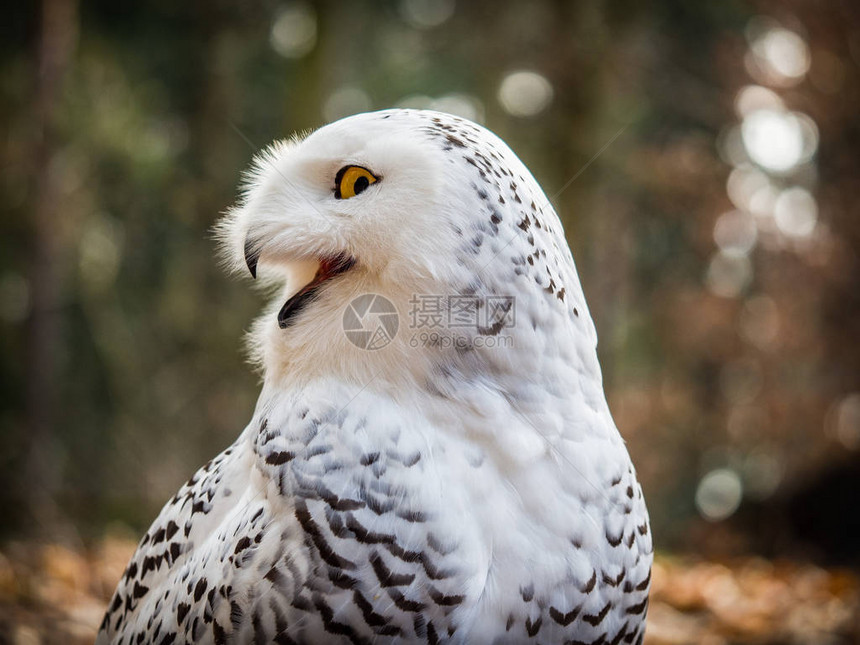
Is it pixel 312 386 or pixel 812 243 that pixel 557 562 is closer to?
pixel 312 386

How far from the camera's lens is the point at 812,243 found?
3854 millimetres

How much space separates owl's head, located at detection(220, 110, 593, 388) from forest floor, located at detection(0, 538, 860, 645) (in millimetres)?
1611

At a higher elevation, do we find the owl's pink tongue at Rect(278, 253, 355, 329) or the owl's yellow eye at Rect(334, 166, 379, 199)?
the owl's yellow eye at Rect(334, 166, 379, 199)

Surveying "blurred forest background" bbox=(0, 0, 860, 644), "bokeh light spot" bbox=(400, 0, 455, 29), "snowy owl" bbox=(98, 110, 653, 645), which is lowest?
"snowy owl" bbox=(98, 110, 653, 645)

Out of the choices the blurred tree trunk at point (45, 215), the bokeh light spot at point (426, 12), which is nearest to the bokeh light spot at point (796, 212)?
the bokeh light spot at point (426, 12)

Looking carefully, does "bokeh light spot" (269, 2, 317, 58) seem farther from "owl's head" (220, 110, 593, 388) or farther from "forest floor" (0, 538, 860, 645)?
"owl's head" (220, 110, 593, 388)

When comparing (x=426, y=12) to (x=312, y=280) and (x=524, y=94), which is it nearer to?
(x=524, y=94)

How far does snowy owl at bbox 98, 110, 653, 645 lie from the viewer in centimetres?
104

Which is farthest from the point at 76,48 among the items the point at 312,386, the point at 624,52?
the point at 312,386

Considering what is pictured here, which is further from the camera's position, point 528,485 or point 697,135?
point 697,135

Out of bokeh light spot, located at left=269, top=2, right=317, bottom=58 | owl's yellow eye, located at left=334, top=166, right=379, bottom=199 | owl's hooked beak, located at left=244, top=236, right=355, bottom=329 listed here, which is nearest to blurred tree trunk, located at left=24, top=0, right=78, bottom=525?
bokeh light spot, located at left=269, top=2, right=317, bottom=58

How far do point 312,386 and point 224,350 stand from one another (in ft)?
15.4

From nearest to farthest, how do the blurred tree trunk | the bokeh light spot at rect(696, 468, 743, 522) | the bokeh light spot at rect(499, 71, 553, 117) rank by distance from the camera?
1. the blurred tree trunk
2. the bokeh light spot at rect(499, 71, 553, 117)
3. the bokeh light spot at rect(696, 468, 743, 522)

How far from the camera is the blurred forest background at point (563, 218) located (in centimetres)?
377
